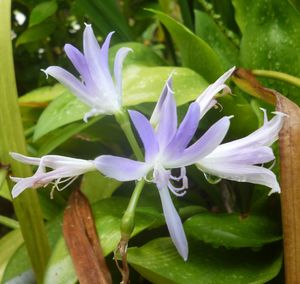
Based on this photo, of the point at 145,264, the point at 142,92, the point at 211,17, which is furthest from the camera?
the point at 211,17

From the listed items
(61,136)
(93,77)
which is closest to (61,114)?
(61,136)

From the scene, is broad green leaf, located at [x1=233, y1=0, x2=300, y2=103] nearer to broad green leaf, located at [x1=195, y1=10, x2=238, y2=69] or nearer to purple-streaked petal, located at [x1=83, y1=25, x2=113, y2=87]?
broad green leaf, located at [x1=195, y1=10, x2=238, y2=69]

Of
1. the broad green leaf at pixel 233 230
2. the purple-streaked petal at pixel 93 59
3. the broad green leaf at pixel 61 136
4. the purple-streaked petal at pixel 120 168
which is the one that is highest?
the purple-streaked petal at pixel 93 59

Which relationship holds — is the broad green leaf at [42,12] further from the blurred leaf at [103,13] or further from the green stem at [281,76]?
the green stem at [281,76]

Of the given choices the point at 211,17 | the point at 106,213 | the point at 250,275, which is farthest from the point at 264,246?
the point at 211,17

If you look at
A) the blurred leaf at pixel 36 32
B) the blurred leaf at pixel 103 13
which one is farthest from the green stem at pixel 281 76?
the blurred leaf at pixel 36 32

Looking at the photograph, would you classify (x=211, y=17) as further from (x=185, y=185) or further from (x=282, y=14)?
(x=185, y=185)
